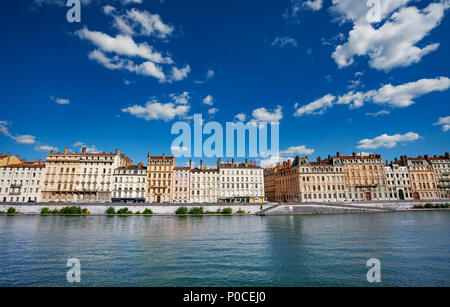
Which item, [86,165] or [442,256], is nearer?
[442,256]

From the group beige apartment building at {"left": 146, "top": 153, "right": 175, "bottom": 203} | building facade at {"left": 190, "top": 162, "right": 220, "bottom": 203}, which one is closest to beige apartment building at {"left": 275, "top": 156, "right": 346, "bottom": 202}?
building facade at {"left": 190, "top": 162, "right": 220, "bottom": 203}

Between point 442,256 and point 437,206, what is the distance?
64338 mm

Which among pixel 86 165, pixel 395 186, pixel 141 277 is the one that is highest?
pixel 86 165

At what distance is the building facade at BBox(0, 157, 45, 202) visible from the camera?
62.3 meters

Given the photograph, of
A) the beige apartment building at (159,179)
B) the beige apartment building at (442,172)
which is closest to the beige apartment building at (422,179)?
the beige apartment building at (442,172)

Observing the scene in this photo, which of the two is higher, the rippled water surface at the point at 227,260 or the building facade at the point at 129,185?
the building facade at the point at 129,185

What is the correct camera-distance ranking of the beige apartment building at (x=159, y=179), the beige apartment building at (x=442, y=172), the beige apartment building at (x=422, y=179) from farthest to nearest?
1. the beige apartment building at (x=442, y=172)
2. the beige apartment building at (x=422, y=179)
3. the beige apartment building at (x=159, y=179)

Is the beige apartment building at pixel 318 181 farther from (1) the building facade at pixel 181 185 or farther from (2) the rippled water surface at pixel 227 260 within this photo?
(2) the rippled water surface at pixel 227 260

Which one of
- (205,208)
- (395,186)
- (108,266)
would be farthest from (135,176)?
(395,186)

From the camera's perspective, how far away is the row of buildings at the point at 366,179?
234ft

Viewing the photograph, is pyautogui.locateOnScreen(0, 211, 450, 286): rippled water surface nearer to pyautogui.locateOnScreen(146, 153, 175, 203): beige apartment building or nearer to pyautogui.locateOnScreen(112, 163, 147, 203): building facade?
pyautogui.locateOnScreen(112, 163, 147, 203): building facade

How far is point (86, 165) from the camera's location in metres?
65.4

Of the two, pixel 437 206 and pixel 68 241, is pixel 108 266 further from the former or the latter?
pixel 437 206

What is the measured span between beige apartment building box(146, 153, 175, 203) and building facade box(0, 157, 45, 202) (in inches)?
1088
